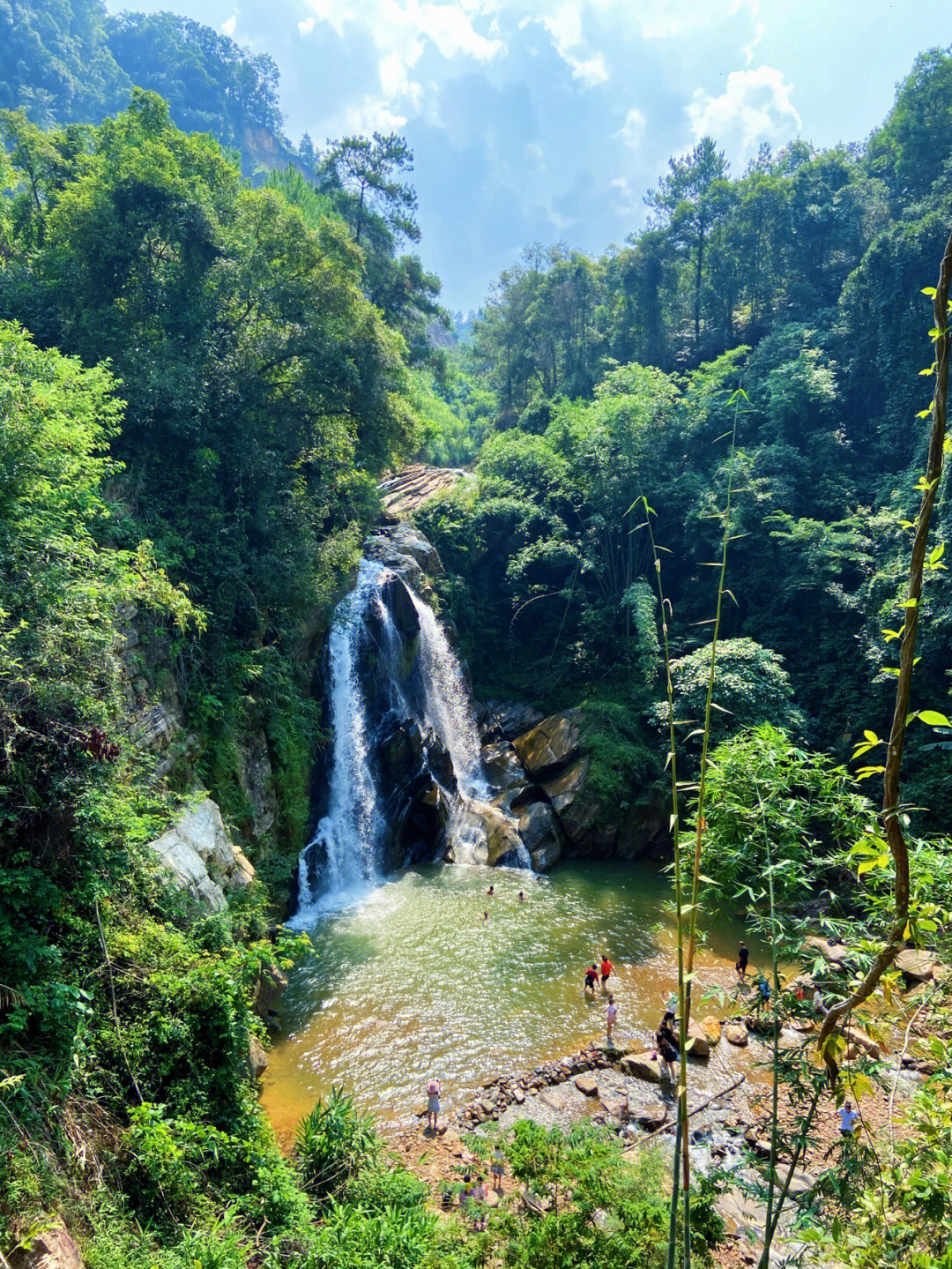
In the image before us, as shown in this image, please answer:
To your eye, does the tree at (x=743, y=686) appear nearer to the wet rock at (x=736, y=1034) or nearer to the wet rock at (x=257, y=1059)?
the wet rock at (x=736, y=1034)

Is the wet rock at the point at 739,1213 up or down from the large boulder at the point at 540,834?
down

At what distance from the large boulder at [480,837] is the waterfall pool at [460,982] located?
0.72 meters

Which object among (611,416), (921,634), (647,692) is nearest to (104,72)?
(611,416)

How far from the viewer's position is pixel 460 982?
12.4 metres

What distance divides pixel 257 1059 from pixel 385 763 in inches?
365

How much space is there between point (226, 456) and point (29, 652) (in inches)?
389

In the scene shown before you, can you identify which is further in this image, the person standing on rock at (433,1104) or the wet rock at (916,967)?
the wet rock at (916,967)

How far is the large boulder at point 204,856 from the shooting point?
965cm

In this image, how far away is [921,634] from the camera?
57.6ft

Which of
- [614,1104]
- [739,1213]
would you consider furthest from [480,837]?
[739,1213]

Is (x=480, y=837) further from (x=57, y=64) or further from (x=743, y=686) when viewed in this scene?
(x=57, y=64)

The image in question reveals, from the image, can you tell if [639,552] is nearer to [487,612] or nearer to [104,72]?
[487,612]

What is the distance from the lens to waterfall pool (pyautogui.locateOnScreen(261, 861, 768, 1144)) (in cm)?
1012

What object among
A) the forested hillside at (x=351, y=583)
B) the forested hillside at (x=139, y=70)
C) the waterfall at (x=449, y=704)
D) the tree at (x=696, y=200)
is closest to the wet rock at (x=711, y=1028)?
the forested hillside at (x=351, y=583)
